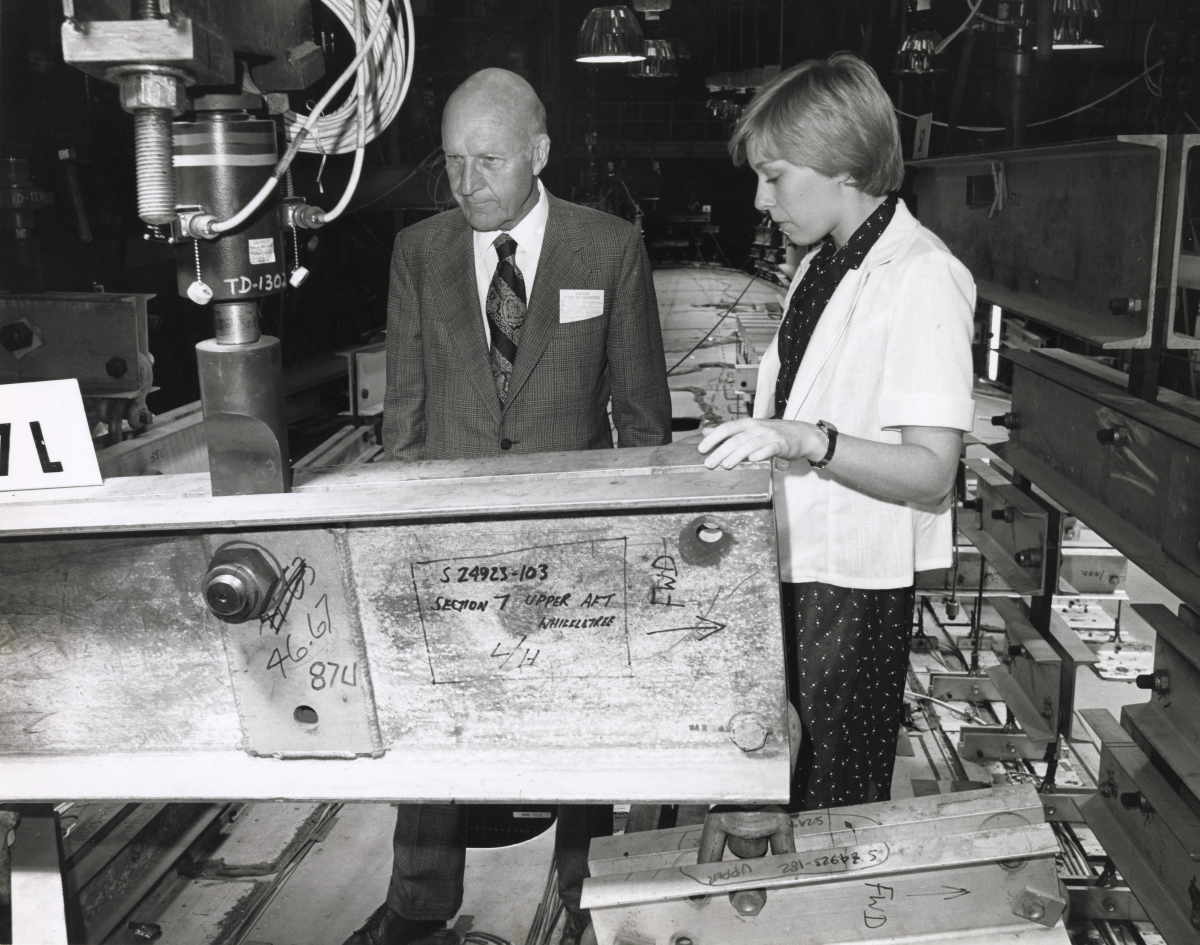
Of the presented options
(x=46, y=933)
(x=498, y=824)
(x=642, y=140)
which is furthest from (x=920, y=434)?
(x=642, y=140)

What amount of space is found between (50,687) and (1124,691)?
3519 millimetres

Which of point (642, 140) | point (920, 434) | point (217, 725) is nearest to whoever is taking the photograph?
point (217, 725)

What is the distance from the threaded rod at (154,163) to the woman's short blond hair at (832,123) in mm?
814

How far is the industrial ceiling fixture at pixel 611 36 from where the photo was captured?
6836 millimetres

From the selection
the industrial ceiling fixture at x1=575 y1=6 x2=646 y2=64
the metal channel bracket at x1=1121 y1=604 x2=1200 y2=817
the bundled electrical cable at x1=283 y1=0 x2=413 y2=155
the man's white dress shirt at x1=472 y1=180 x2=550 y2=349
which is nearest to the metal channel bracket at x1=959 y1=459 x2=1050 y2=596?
the metal channel bracket at x1=1121 y1=604 x2=1200 y2=817

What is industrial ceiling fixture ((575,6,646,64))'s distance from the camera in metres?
6.84

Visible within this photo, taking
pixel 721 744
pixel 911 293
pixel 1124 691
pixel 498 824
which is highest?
pixel 911 293

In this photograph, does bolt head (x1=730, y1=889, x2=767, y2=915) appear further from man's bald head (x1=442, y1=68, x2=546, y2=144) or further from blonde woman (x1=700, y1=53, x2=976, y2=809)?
man's bald head (x1=442, y1=68, x2=546, y2=144)

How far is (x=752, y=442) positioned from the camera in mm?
1151

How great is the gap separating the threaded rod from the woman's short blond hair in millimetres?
814

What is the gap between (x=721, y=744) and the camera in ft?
3.87

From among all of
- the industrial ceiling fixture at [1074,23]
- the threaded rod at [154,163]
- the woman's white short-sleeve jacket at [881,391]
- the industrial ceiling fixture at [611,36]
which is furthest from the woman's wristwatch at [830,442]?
the industrial ceiling fixture at [611,36]

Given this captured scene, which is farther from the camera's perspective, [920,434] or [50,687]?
[920,434]

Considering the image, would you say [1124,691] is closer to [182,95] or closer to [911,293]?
[911,293]
